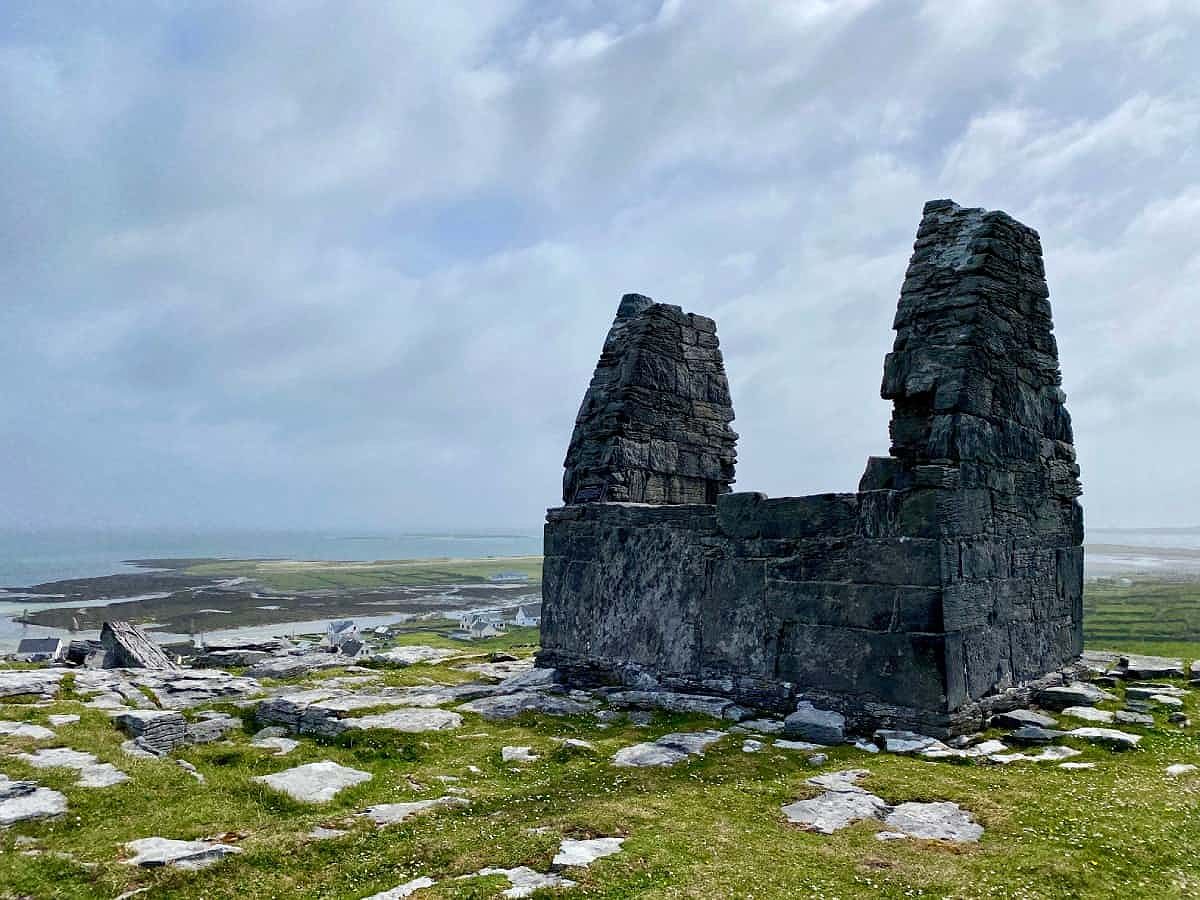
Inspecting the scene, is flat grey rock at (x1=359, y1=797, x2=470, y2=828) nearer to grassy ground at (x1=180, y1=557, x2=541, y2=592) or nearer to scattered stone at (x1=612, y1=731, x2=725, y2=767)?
scattered stone at (x1=612, y1=731, x2=725, y2=767)

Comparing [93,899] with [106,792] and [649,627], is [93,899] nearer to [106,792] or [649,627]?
[106,792]

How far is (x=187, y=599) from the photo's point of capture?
7750cm

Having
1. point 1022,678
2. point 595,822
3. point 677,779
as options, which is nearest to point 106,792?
point 595,822

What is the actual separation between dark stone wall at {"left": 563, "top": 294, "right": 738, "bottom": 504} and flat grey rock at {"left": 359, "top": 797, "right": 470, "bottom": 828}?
8.44 m

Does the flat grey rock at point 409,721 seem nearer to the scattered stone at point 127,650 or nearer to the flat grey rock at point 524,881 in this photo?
the flat grey rock at point 524,881

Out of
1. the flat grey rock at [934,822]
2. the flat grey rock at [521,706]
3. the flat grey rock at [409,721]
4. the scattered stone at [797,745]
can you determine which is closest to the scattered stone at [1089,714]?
the scattered stone at [797,745]

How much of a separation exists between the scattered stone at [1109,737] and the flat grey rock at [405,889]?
8.17 metres

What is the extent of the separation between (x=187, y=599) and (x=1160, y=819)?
8366cm

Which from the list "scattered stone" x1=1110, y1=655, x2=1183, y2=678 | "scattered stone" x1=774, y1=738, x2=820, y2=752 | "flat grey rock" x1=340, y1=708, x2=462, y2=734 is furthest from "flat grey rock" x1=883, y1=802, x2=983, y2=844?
"scattered stone" x1=1110, y1=655, x2=1183, y2=678

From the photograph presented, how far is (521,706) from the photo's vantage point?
12367 mm

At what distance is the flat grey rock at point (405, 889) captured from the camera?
18.5 ft

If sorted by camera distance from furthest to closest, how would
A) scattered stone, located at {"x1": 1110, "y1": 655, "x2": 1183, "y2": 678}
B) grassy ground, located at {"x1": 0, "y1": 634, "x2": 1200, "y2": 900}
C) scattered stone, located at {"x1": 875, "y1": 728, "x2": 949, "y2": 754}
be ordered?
scattered stone, located at {"x1": 1110, "y1": 655, "x2": 1183, "y2": 678}, scattered stone, located at {"x1": 875, "y1": 728, "x2": 949, "y2": 754}, grassy ground, located at {"x1": 0, "y1": 634, "x2": 1200, "y2": 900}

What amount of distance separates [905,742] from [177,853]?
7.90m

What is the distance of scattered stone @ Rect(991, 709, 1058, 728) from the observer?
425 inches
